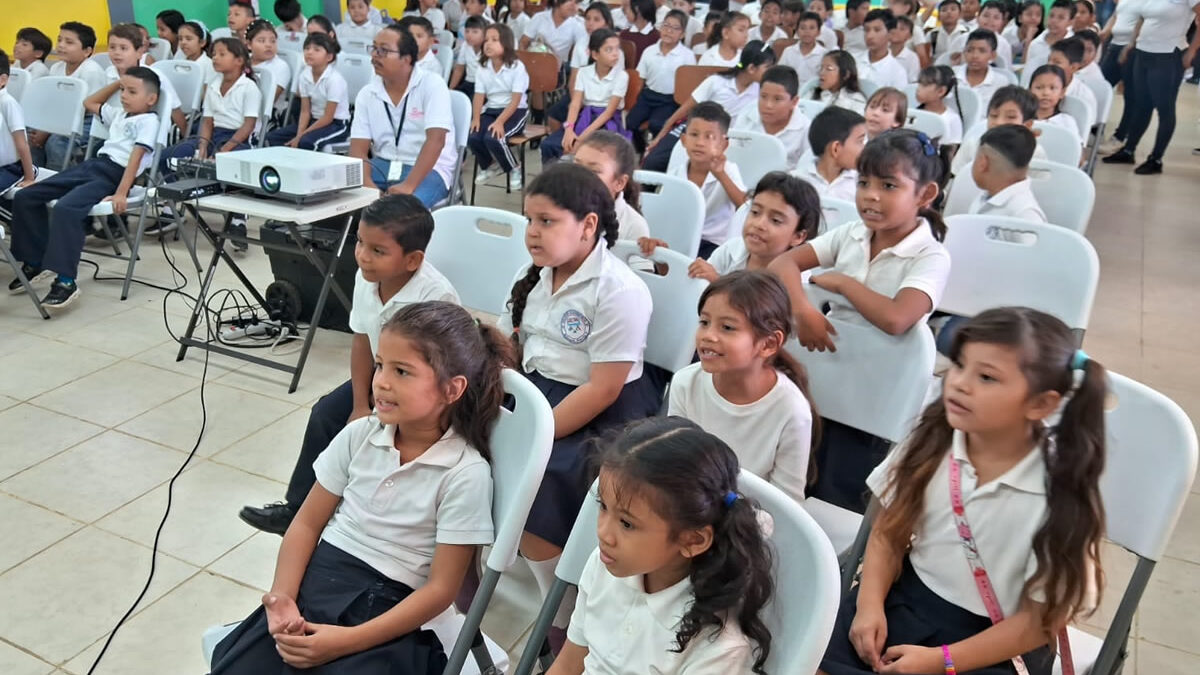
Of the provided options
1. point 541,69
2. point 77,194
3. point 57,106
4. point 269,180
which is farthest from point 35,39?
point 269,180

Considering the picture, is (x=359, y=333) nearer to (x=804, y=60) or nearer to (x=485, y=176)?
(x=485, y=176)

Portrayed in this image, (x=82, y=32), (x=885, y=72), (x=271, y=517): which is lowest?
(x=271, y=517)

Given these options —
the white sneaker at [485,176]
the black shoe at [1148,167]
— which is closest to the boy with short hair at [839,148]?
the white sneaker at [485,176]

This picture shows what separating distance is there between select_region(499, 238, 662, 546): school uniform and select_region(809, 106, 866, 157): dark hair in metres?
1.33

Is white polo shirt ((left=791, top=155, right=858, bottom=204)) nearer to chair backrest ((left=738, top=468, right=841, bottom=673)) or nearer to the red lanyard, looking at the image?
the red lanyard

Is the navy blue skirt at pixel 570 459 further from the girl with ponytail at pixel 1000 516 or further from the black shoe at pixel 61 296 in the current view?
the black shoe at pixel 61 296

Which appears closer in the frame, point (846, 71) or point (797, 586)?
point (797, 586)

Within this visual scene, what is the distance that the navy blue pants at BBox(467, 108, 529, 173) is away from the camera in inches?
204

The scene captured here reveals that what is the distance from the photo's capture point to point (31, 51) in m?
5.23

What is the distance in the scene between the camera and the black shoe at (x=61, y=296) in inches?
140

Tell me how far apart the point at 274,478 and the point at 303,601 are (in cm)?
110

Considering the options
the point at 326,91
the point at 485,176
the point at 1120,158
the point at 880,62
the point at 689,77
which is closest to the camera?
the point at 326,91

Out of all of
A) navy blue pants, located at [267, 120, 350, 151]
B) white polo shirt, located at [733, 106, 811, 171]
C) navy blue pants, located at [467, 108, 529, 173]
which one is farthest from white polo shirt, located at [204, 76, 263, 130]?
white polo shirt, located at [733, 106, 811, 171]

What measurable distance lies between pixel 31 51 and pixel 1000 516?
18.7 feet
